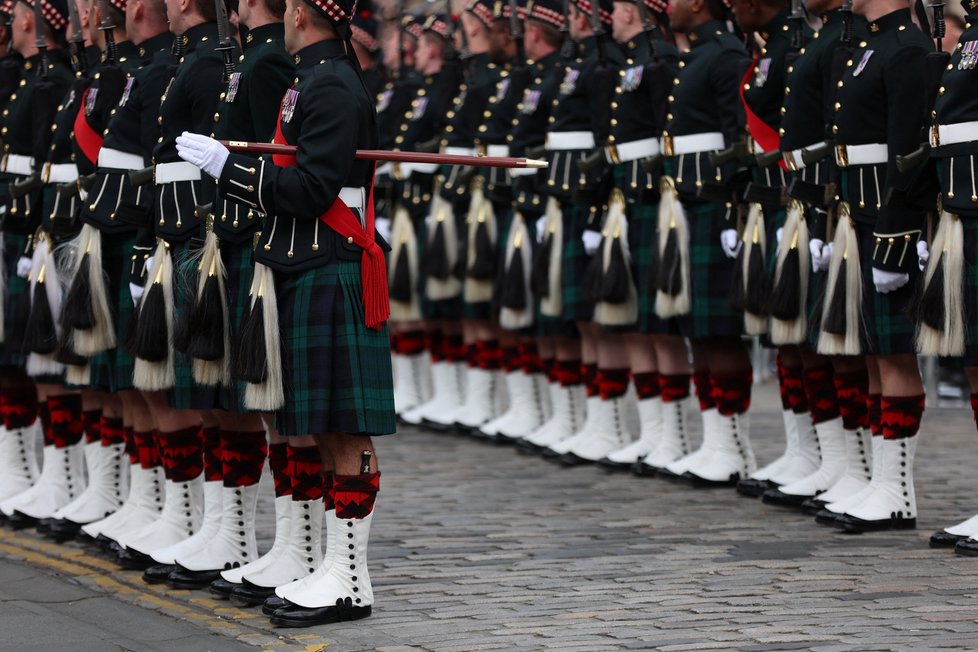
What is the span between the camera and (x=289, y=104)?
597cm

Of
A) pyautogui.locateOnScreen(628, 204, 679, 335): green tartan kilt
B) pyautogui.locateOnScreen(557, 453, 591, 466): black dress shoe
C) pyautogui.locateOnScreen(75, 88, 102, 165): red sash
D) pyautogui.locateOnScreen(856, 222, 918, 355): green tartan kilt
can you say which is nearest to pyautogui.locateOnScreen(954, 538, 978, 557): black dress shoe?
pyautogui.locateOnScreen(856, 222, 918, 355): green tartan kilt

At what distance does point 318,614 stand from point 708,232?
3601mm

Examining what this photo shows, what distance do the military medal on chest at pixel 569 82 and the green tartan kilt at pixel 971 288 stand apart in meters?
3.30

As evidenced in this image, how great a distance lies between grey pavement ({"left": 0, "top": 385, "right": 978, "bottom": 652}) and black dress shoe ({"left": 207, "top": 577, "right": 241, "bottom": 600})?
0.05 metres

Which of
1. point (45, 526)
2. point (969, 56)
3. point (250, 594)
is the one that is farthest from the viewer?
point (45, 526)

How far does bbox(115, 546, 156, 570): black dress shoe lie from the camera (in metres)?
7.09

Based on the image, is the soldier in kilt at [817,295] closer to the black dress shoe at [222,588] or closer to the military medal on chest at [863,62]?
the military medal on chest at [863,62]

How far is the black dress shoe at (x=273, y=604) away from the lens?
6.02 m

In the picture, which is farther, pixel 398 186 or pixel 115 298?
pixel 398 186

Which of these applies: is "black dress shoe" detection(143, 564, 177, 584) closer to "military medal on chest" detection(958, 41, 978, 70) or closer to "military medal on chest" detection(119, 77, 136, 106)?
"military medal on chest" detection(119, 77, 136, 106)

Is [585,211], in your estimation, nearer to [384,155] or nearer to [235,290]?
[235,290]

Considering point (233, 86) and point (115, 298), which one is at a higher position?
point (233, 86)

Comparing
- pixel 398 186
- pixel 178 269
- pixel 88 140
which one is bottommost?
pixel 178 269

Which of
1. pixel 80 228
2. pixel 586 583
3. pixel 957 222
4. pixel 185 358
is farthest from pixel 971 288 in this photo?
pixel 80 228
